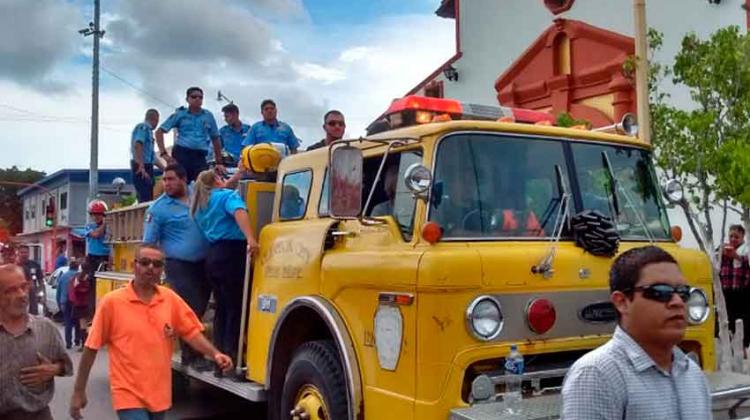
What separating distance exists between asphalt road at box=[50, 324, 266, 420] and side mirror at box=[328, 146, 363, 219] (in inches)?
159

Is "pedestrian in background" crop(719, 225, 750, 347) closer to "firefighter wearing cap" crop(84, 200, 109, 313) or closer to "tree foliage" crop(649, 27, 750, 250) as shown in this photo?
"tree foliage" crop(649, 27, 750, 250)

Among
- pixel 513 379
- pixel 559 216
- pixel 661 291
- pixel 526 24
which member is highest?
pixel 526 24

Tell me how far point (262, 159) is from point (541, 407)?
11.2 ft

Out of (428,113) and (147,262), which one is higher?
(428,113)

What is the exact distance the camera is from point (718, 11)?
1459 cm

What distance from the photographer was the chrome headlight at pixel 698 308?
198 inches

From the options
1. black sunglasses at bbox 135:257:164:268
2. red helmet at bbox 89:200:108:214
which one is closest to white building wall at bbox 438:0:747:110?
red helmet at bbox 89:200:108:214

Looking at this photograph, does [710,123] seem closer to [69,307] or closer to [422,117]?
[422,117]

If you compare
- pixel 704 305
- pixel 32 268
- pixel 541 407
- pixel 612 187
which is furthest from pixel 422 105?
pixel 32 268

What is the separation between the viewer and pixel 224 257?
22.2 ft

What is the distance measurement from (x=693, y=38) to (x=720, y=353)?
358cm

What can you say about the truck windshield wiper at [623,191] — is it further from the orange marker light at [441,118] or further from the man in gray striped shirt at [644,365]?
the man in gray striped shirt at [644,365]

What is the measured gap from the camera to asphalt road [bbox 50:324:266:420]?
8.36 m

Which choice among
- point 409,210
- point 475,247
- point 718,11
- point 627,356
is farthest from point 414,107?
point 718,11
